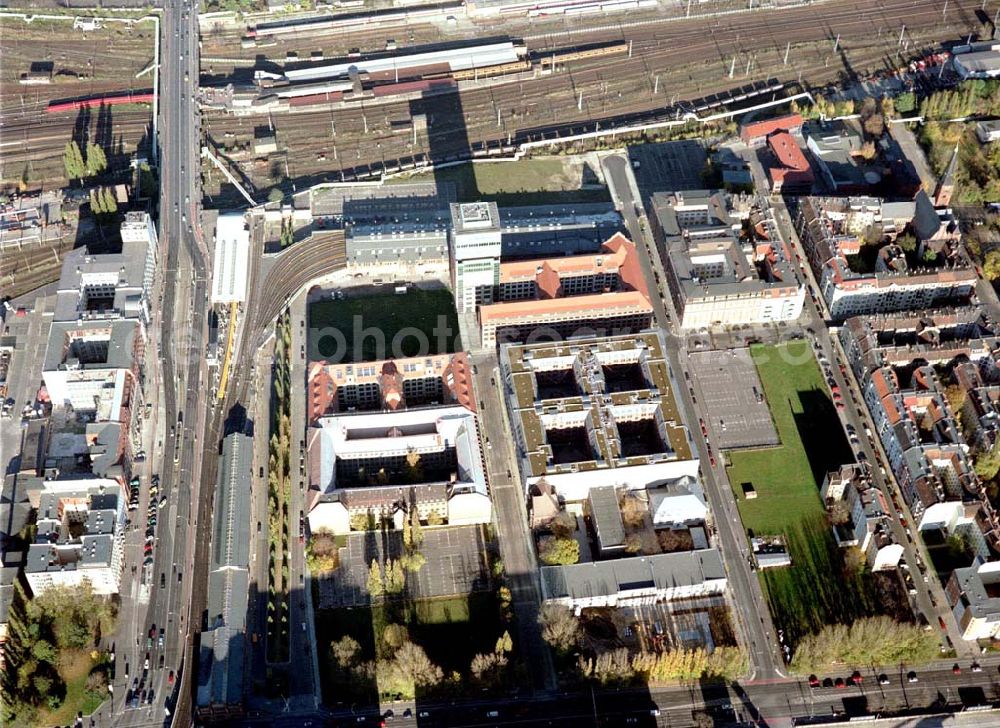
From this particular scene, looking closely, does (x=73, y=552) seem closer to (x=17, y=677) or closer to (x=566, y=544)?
(x=17, y=677)

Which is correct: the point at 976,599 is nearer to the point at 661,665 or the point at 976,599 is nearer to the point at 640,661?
the point at 661,665

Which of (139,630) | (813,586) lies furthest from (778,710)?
(139,630)

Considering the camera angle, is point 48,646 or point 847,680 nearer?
point 847,680

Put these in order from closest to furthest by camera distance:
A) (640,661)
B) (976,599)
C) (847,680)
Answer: (640,661) < (847,680) < (976,599)

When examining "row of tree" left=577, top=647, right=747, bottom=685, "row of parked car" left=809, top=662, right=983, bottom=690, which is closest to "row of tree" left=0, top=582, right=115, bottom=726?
"row of tree" left=577, top=647, right=747, bottom=685

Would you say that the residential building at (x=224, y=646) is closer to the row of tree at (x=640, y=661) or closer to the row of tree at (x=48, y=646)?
the row of tree at (x=48, y=646)

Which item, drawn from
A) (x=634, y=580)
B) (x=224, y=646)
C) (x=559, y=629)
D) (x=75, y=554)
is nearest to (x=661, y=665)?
(x=634, y=580)
